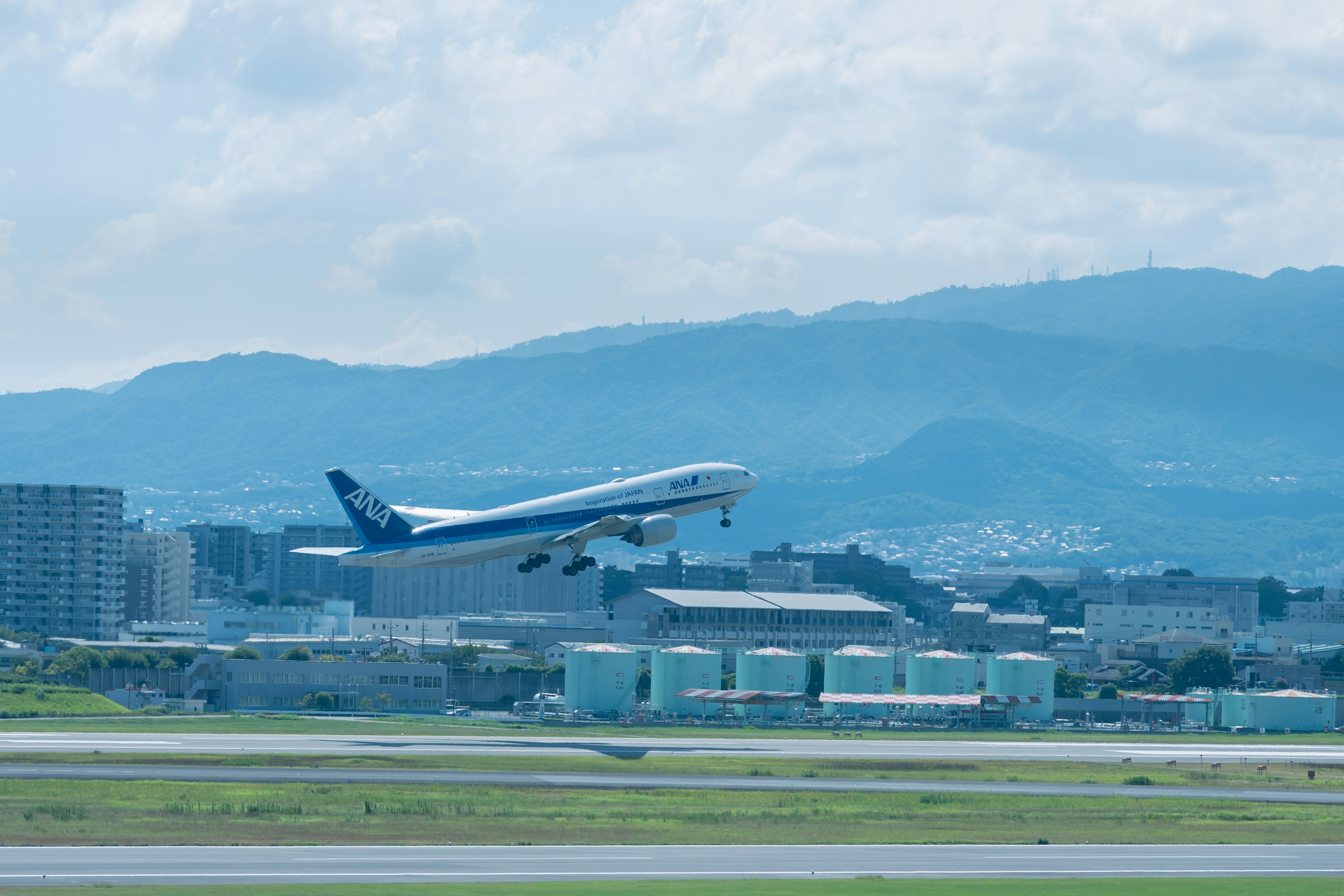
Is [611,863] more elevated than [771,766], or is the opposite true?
[611,863]

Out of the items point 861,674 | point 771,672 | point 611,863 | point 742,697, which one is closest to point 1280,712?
point 861,674

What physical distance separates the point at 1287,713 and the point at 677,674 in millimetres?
58197

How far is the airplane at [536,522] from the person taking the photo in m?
106

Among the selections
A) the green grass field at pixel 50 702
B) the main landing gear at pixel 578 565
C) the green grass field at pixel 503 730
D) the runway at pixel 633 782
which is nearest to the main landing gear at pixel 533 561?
the main landing gear at pixel 578 565

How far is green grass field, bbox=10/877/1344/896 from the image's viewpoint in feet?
164

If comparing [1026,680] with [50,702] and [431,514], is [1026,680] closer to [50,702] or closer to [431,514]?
[431,514]

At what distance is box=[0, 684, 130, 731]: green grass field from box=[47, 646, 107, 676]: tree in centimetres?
4243

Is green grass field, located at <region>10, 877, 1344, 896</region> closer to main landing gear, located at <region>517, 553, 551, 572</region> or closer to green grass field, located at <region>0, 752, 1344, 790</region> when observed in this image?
green grass field, located at <region>0, 752, 1344, 790</region>

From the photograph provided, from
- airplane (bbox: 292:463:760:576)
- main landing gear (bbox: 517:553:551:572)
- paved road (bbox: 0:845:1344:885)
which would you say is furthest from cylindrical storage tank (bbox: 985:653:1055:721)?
paved road (bbox: 0:845:1344:885)

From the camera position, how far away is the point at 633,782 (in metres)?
86.9

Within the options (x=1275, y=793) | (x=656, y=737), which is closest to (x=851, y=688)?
(x=656, y=737)

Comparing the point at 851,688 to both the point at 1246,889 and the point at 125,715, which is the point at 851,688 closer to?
the point at 125,715

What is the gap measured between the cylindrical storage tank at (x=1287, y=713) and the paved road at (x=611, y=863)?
354 ft

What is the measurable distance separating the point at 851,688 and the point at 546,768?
9488 centimetres
